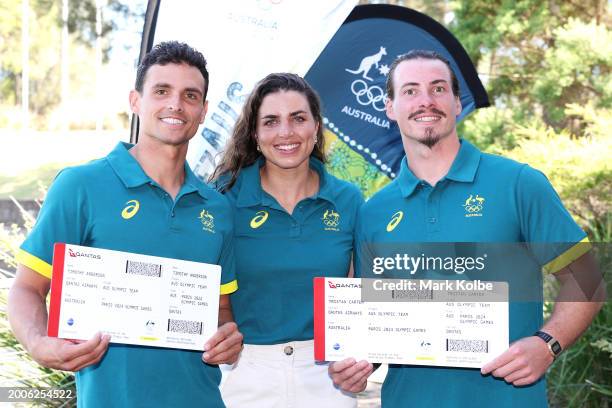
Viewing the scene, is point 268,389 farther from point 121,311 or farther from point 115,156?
point 115,156

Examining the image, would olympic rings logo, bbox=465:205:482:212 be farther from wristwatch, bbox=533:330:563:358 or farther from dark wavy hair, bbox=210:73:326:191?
dark wavy hair, bbox=210:73:326:191

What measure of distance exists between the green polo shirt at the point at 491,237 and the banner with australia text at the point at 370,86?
2731 millimetres

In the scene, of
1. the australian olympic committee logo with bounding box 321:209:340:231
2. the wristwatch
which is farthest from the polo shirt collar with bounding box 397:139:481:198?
the wristwatch

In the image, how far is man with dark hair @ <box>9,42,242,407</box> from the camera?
3188 mm

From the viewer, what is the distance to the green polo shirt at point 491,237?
11.2 feet

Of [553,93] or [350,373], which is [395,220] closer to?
[350,373]

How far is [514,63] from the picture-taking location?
1318 centimetres

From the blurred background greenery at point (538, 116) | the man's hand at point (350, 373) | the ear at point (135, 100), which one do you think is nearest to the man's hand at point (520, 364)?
the man's hand at point (350, 373)

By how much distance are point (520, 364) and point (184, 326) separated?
54.4 inches

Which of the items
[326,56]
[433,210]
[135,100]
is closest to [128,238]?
[135,100]

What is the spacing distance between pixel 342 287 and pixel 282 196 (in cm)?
74

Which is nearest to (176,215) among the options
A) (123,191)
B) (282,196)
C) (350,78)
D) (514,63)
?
(123,191)

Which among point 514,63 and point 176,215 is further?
point 514,63

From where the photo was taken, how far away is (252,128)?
423 centimetres
